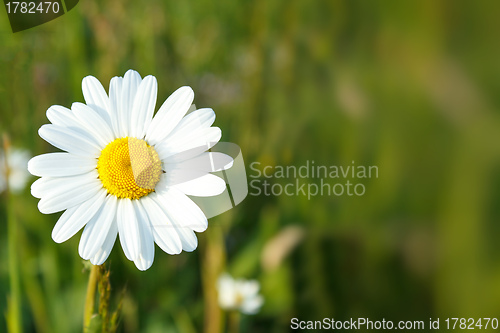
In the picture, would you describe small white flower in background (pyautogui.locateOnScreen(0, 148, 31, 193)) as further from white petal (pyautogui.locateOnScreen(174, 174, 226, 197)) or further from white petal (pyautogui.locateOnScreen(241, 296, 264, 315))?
white petal (pyautogui.locateOnScreen(174, 174, 226, 197))

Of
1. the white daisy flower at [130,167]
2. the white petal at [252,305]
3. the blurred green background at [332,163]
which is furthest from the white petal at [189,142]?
the white petal at [252,305]

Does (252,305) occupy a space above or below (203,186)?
below

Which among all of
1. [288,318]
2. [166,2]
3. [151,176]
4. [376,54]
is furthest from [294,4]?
[151,176]

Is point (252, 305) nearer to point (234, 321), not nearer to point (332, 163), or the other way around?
point (234, 321)

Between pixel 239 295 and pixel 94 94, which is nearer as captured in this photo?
pixel 94 94

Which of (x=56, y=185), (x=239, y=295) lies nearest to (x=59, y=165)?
(x=56, y=185)

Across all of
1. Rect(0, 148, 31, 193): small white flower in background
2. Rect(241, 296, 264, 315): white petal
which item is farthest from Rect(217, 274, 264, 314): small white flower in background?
Rect(0, 148, 31, 193): small white flower in background

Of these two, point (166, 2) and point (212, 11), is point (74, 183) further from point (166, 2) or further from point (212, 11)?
point (212, 11)
